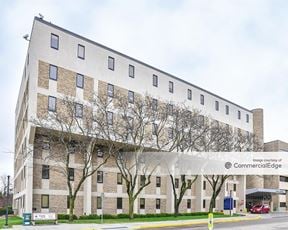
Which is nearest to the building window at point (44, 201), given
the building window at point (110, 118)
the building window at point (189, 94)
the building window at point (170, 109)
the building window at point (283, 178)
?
the building window at point (110, 118)

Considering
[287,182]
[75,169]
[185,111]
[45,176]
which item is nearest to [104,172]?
[75,169]

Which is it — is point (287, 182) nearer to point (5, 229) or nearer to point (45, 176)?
point (45, 176)

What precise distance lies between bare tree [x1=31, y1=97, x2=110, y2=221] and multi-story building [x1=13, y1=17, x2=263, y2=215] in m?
0.88

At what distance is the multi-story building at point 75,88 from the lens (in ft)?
146

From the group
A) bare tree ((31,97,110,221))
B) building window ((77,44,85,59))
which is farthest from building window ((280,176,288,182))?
building window ((77,44,85,59))

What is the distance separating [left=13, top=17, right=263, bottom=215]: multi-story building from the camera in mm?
44375

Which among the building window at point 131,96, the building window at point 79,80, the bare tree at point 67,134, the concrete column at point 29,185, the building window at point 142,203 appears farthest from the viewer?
the building window at point 142,203

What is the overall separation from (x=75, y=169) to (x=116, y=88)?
10.2 m

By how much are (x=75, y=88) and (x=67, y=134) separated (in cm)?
582

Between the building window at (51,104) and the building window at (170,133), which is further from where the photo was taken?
the building window at (170,133)

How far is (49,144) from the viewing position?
1811 inches

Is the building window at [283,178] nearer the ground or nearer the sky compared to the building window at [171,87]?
nearer the ground

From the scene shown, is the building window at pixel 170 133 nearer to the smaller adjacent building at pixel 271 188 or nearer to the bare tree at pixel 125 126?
the bare tree at pixel 125 126

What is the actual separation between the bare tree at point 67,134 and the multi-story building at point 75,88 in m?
0.88
